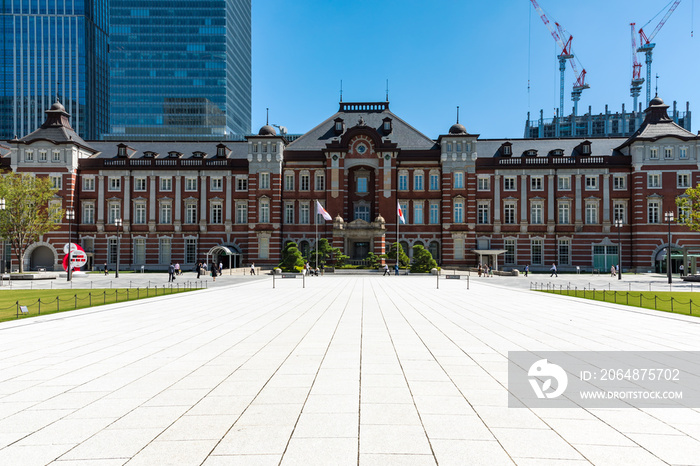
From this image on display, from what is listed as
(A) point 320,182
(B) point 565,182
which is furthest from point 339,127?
(B) point 565,182

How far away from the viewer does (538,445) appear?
5.35 metres

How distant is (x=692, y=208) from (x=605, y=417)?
4979 cm

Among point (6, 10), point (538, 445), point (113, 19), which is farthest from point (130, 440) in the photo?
point (6, 10)

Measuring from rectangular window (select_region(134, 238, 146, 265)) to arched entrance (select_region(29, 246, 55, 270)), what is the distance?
10.0 m

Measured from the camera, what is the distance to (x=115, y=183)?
6012 cm

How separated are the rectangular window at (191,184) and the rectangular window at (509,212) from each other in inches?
1579

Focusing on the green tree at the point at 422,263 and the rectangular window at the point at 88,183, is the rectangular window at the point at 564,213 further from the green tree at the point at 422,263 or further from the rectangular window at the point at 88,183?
the rectangular window at the point at 88,183

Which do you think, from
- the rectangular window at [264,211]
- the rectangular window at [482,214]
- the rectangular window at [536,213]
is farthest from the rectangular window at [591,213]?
the rectangular window at [264,211]

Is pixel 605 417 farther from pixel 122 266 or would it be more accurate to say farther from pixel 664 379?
pixel 122 266

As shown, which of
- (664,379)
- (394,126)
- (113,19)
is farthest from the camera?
(113,19)

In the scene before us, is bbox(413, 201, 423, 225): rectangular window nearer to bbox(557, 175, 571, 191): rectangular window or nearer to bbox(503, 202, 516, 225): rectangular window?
bbox(503, 202, 516, 225): rectangular window

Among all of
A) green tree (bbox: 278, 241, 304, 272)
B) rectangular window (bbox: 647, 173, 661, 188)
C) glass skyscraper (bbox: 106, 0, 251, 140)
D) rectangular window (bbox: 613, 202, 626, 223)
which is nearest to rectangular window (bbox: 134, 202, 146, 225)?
green tree (bbox: 278, 241, 304, 272)

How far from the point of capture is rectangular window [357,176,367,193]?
60.4 meters

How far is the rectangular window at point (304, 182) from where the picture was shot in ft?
198
